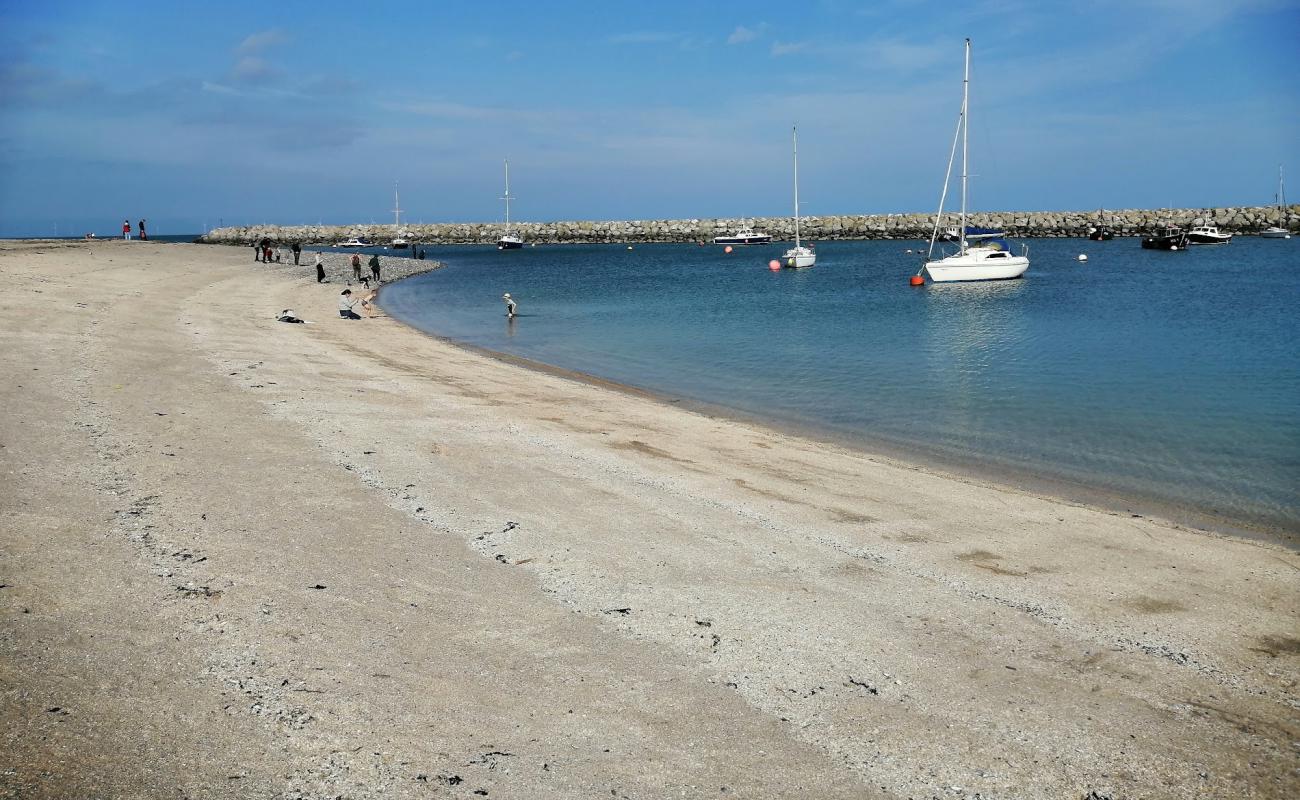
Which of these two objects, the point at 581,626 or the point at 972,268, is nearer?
the point at 581,626

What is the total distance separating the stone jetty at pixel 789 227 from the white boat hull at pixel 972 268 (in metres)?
89.8

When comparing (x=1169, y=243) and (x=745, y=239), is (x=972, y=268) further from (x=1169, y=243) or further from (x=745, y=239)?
(x=745, y=239)

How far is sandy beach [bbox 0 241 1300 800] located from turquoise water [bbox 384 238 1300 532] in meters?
3.69

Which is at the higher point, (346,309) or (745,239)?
(745,239)

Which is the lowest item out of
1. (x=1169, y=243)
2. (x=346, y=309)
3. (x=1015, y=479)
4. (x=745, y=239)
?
(x=1015, y=479)

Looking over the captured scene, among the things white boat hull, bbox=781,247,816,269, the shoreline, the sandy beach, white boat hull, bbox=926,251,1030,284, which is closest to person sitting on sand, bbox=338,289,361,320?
the shoreline

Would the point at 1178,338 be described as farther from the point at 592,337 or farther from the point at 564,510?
the point at 564,510

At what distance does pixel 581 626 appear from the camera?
23.1 feet

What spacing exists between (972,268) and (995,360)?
3054 centimetres

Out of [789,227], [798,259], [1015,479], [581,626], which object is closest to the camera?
[581,626]

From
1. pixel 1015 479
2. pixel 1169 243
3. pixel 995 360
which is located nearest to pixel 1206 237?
pixel 1169 243

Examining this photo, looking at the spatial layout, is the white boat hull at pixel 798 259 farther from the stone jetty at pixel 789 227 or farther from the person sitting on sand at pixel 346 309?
the stone jetty at pixel 789 227

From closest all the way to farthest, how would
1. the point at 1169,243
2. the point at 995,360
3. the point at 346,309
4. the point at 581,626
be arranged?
the point at 581,626, the point at 995,360, the point at 346,309, the point at 1169,243

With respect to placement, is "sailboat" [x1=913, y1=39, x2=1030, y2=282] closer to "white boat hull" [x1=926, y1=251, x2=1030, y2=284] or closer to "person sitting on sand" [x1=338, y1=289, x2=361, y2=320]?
"white boat hull" [x1=926, y1=251, x2=1030, y2=284]
